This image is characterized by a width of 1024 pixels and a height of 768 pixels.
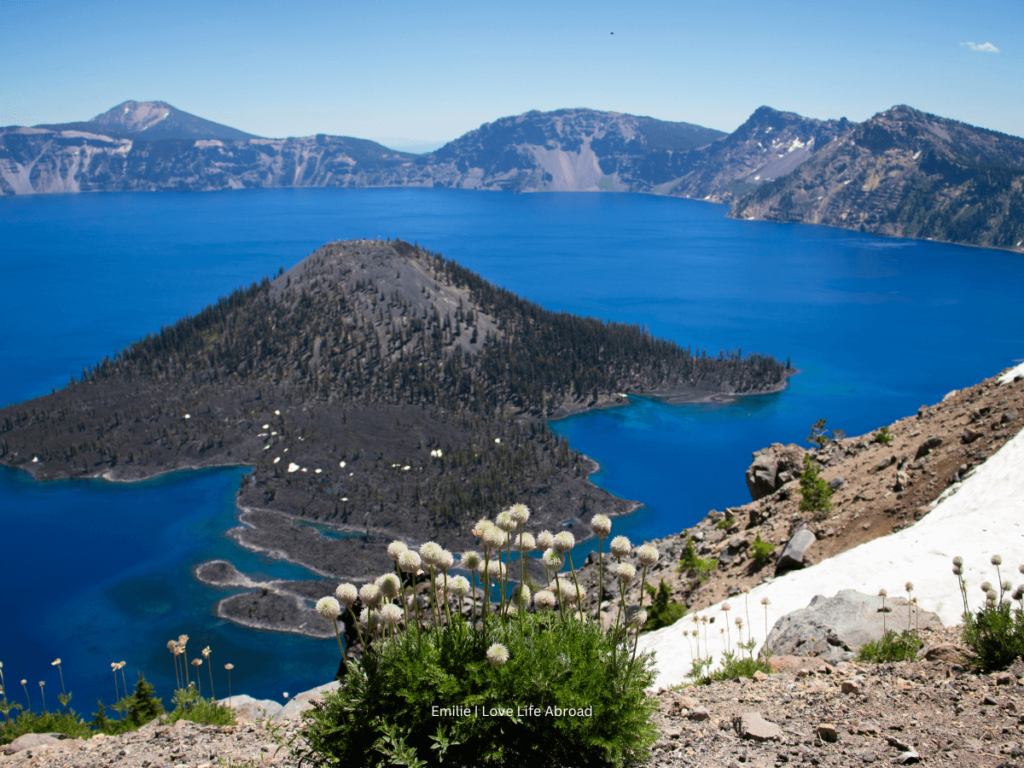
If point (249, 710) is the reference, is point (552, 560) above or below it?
above

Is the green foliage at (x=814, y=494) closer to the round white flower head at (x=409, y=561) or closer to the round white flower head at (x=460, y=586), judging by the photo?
the round white flower head at (x=460, y=586)

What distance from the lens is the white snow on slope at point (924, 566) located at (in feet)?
38.7

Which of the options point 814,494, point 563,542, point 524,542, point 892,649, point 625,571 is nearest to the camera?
point 563,542

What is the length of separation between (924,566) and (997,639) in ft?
17.8

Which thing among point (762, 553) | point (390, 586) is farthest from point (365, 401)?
point (390, 586)

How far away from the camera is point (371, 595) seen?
20.0 ft

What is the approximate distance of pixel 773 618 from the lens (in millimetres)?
13234

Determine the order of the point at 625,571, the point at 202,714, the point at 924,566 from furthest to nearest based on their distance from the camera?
the point at 924,566
the point at 202,714
the point at 625,571

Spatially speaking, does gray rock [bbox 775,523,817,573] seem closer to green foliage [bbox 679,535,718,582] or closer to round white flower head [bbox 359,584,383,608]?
green foliage [bbox 679,535,718,582]

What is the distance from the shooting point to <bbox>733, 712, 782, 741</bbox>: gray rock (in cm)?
673

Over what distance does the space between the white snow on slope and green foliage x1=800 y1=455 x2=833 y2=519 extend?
2.81 metres

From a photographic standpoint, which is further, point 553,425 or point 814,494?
point 553,425

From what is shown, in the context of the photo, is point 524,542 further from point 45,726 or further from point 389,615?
point 45,726

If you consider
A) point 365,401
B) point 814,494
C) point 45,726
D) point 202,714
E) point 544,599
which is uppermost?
point 544,599
